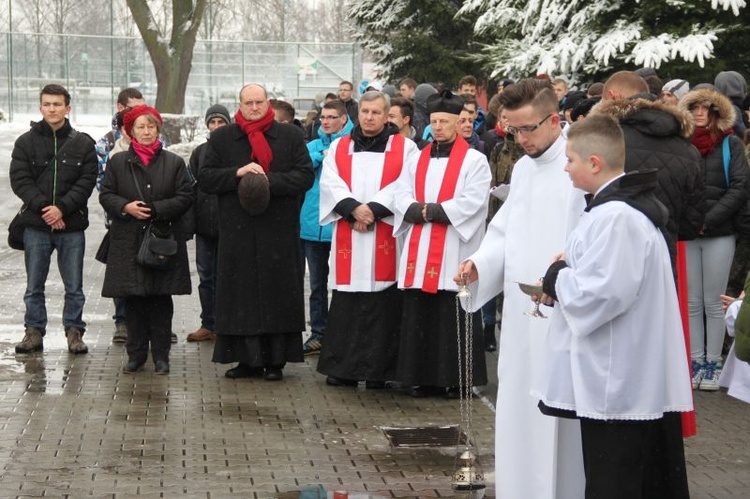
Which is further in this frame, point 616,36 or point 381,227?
point 616,36

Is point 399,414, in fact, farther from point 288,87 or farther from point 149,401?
point 288,87

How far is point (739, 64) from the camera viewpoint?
52.6ft

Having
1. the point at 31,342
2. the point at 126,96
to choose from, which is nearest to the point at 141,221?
the point at 31,342

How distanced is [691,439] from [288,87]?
34.3 metres

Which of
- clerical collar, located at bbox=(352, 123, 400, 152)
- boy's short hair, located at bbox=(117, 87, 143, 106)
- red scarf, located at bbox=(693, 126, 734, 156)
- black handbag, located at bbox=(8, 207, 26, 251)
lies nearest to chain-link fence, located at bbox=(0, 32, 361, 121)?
boy's short hair, located at bbox=(117, 87, 143, 106)

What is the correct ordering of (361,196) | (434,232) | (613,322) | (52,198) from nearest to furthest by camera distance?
(613,322)
(434,232)
(361,196)
(52,198)

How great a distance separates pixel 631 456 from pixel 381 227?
14.5 feet

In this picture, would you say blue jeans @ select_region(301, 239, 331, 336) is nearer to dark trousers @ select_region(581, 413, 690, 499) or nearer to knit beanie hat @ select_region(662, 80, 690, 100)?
knit beanie hat @ select_region(662, 80, 690, 100)

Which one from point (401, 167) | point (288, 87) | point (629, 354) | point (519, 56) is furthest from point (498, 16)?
point (288, 87)

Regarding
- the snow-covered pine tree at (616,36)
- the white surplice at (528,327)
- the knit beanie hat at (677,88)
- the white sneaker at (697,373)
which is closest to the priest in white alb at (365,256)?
the white sneaker at (697,373)

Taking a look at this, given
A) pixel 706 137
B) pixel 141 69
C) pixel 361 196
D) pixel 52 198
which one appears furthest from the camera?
pixel 141 69

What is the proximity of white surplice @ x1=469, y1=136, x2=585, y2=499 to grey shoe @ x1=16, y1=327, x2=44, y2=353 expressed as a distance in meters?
5.13

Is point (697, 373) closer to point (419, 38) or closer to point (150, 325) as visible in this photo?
point (150, 325)

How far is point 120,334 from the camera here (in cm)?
1077
